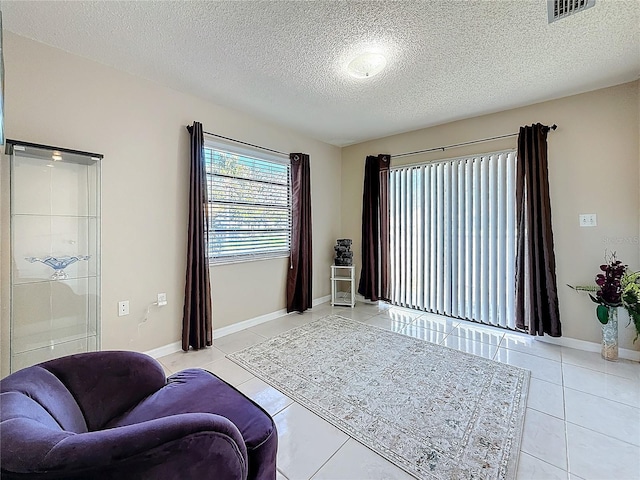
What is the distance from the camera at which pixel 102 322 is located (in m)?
2.34

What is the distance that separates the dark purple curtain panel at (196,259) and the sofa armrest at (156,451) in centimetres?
202

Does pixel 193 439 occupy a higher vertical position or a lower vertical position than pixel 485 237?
lower

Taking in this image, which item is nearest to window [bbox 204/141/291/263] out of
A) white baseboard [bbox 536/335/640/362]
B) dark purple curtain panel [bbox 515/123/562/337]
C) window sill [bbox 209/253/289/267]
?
window sill [bbox 209/253/289/267]

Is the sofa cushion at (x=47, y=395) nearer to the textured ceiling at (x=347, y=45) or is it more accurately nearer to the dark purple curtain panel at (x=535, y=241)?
the textured ceiling at (x=347, y=45)

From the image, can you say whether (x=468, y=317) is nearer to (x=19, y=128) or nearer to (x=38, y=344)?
(x=38, y=344)

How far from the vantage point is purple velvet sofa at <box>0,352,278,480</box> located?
2.44 ft

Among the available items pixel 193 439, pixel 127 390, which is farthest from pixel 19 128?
pixel 193 439

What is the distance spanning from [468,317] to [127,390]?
3.52 metres

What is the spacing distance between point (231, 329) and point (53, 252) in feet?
5.81

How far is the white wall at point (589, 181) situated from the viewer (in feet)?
8.41

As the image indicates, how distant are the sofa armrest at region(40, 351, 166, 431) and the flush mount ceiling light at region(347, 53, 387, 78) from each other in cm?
241

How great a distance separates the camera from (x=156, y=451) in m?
0.81

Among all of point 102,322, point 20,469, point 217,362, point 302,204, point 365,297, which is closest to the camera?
point 20,469

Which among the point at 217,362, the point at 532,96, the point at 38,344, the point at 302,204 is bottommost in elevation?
the point at 217,362
